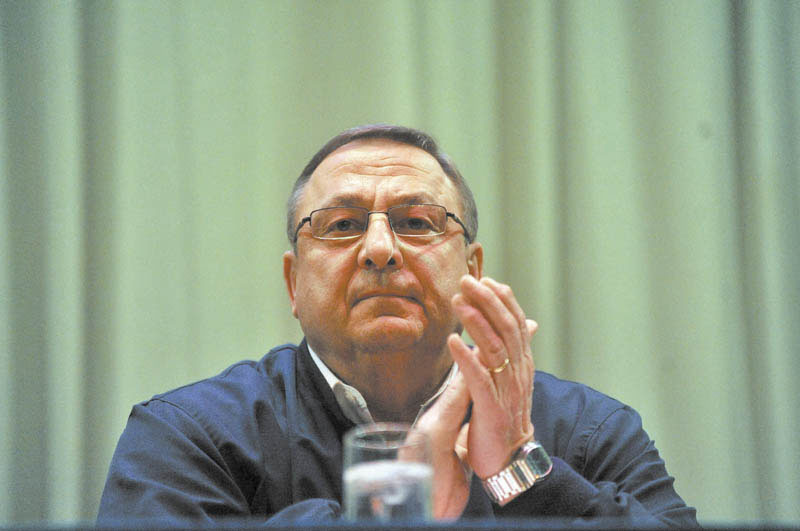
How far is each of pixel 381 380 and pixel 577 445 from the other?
17.9 inches

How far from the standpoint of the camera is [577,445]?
→ 1401 millimetres

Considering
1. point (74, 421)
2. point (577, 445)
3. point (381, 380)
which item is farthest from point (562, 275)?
point (74, 421)

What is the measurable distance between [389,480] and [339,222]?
34.0 inches

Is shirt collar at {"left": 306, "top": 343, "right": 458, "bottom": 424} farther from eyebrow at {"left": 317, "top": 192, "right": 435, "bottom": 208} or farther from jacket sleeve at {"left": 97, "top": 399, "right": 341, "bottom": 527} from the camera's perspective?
eyebrow at {"left": 317, "top": 192, "right": 435, "bottom": 208}

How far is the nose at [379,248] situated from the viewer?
4.40 ft

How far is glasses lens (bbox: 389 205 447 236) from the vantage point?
142cm

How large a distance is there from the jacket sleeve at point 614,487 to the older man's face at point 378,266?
0.41 m

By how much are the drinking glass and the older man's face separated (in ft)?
2.08

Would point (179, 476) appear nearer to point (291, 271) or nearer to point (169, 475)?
point (169, 475)

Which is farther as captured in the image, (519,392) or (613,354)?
(613,354)

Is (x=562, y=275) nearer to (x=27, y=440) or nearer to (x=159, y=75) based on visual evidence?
(x=159, y=75)

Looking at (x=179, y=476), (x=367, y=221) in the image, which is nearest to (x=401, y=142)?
(x=367, y=221)

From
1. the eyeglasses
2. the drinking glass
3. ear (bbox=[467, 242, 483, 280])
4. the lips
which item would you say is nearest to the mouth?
the lips

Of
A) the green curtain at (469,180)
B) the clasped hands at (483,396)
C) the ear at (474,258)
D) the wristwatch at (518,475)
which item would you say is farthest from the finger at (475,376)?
the green curtain at (469,180)
